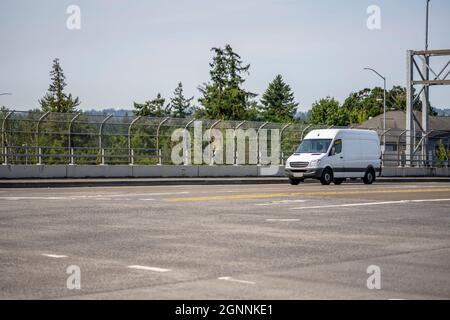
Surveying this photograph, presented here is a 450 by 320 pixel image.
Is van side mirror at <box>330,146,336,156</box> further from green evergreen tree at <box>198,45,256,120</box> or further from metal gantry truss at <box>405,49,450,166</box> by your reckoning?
green evergreen tree at <box>198,45,256,120</box>

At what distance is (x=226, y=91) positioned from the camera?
364 ft

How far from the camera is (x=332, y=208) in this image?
18719 millimetres

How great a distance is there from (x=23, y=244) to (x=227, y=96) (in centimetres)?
9941

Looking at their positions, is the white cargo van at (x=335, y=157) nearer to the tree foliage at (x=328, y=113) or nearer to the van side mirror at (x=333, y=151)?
the van side mirror at (x=333, y=151)

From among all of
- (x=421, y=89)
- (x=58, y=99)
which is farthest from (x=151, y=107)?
(x=421, y=89)

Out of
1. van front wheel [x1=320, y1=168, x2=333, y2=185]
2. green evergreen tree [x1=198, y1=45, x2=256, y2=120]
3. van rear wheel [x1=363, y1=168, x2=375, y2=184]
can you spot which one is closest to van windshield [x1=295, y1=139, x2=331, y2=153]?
van front wheel [x1=320, y1=168, x2=333, y2=185]

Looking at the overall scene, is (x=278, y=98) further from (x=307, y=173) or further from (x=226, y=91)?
(x=307, y=173)

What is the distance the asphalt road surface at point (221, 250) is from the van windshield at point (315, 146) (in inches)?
609

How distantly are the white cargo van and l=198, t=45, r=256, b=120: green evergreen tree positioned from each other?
7150 cm

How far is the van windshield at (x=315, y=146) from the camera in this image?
115 ft

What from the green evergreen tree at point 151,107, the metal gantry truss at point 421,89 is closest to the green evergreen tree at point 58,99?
the green evergreen tree at point 151,107

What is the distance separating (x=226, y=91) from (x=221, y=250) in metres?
101

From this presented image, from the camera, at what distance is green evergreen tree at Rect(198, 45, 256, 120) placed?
109 m

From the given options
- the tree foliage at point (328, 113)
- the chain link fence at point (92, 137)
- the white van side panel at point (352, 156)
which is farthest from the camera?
the tree foliage at point (328, 113)
